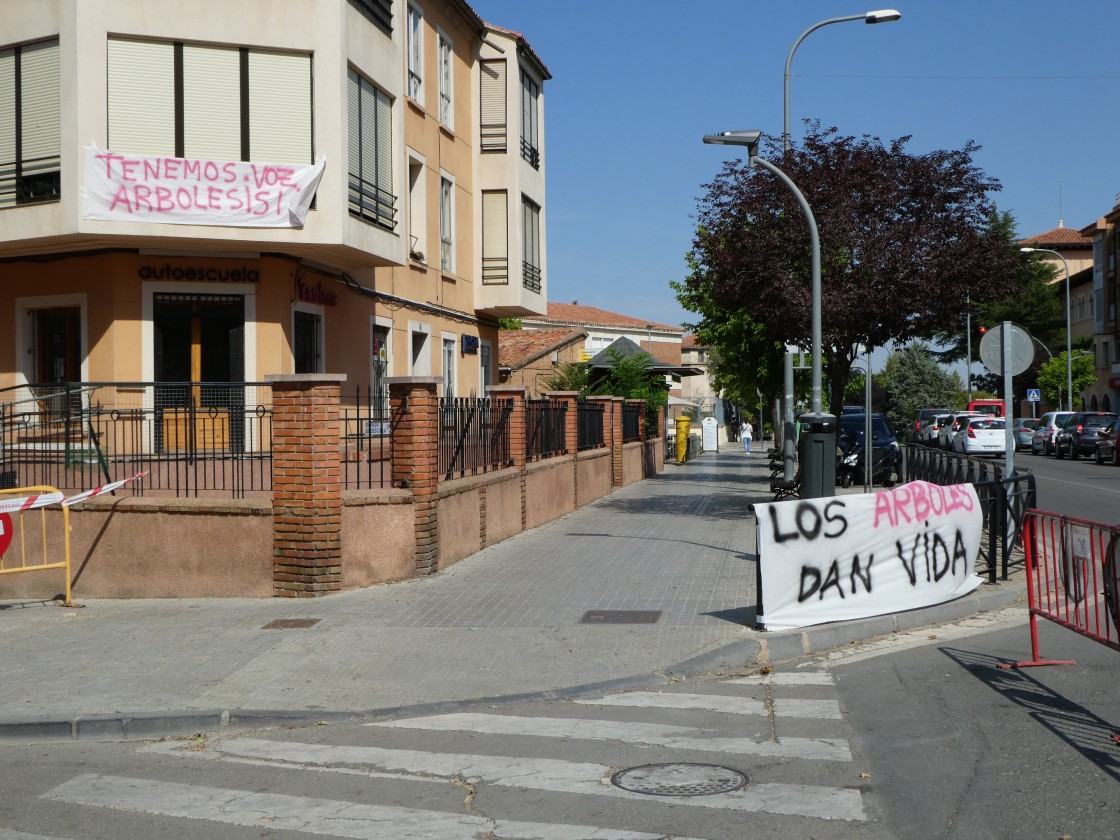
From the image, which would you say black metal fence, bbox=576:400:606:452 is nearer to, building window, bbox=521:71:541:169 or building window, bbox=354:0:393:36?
building window, bbox=521:71:541:169

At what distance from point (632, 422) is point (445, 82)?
10987 millimetres

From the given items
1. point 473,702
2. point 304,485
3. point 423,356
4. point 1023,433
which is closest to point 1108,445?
point 1023,433

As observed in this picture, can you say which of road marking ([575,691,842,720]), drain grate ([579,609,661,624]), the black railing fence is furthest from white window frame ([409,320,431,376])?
road marking ([575,691,842,720])

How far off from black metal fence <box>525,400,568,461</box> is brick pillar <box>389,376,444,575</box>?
532 cm

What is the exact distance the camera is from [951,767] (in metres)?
6.05

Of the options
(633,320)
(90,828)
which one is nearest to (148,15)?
(90,828)

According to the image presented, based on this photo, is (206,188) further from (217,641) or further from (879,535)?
(879,535)

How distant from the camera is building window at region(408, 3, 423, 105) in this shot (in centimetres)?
2252

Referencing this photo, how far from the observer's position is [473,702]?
26.1ft

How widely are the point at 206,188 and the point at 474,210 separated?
10394 mm

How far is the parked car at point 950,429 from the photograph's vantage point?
48.1 m

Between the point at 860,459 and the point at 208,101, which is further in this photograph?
the point at 860,459

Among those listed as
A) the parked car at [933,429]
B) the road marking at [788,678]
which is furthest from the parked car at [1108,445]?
the road marking at [788,678]

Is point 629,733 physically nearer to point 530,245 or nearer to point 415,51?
point 415,51
